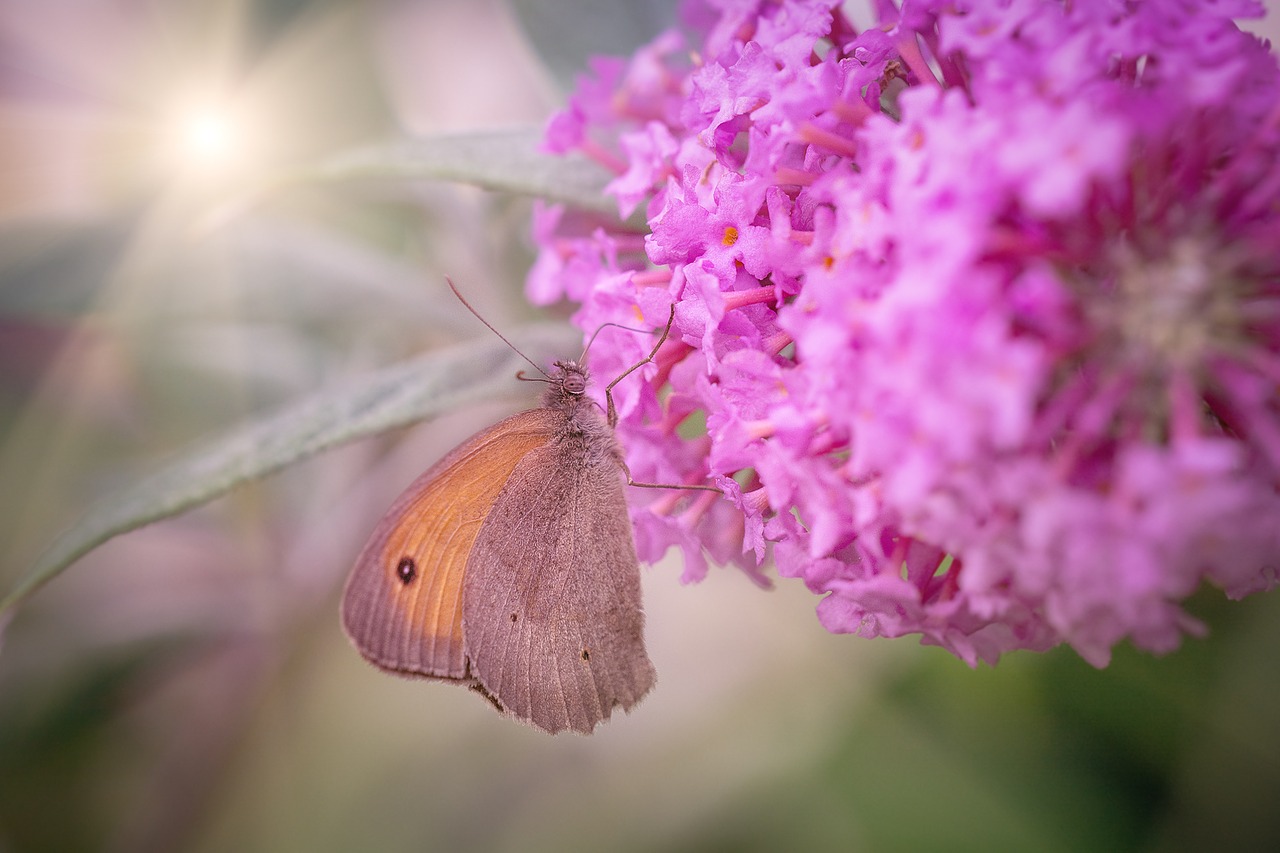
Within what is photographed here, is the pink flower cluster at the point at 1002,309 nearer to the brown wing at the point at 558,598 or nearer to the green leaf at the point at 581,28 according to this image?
the brown wing at the point at 558,598

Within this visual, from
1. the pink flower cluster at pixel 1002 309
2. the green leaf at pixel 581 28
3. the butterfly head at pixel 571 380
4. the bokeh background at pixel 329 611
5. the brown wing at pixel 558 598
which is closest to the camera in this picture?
the pink flower cluster at pixel 1002 309

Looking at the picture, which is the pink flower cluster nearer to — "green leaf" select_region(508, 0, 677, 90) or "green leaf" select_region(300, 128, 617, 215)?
"green leaf" select_region(300, 128, 617, 215)

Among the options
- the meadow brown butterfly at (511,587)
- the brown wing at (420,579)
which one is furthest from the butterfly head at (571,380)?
the brown wing at (420,579)

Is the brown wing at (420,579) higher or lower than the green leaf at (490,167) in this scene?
lower

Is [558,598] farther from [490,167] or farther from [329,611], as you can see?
[329,611]

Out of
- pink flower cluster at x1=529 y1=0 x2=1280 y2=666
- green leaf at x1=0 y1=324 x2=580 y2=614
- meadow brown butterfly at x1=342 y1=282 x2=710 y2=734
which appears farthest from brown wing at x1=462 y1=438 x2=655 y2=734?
pink flower cluster at x1=529 y1=0 x2=1280 y2=666

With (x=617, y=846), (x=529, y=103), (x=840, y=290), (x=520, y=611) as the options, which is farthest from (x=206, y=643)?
(x=840, y=290)
